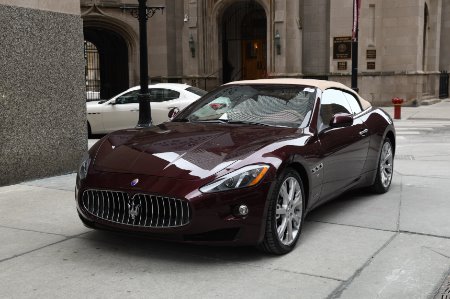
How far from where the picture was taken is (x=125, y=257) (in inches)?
183

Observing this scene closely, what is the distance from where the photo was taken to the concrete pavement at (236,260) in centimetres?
401

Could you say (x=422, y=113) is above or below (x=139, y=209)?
below

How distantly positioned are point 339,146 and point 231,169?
1828 mm

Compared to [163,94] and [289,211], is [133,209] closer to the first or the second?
[289,211]

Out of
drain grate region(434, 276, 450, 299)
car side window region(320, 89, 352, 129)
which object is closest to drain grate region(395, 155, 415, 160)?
car side window region(320, 89, 352, 129)

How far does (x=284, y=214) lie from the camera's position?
4.77 meters

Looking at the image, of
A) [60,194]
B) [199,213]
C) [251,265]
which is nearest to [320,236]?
[251,265]

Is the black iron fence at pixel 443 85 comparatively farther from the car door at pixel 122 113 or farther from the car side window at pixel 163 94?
the car door at pixel 122 113

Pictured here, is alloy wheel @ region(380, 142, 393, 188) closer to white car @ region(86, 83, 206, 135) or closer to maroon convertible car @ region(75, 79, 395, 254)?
maroon convertible car @ region(75, 79, 395, 254)

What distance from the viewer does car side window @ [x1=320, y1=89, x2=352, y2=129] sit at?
5801 millimetres

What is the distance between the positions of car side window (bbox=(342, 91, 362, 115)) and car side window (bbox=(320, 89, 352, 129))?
0.35ft

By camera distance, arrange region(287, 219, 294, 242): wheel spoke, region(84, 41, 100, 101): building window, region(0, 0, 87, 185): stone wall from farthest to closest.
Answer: region(84, 41, 100, 101): building window
region(0, 0, 87, 185): stone wall
region(287, 219, 294, 242): wheel spoke

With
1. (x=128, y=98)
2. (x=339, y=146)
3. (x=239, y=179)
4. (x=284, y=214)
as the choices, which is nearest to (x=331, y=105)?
(x=339, y=146)

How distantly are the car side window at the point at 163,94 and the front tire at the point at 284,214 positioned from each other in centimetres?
968
